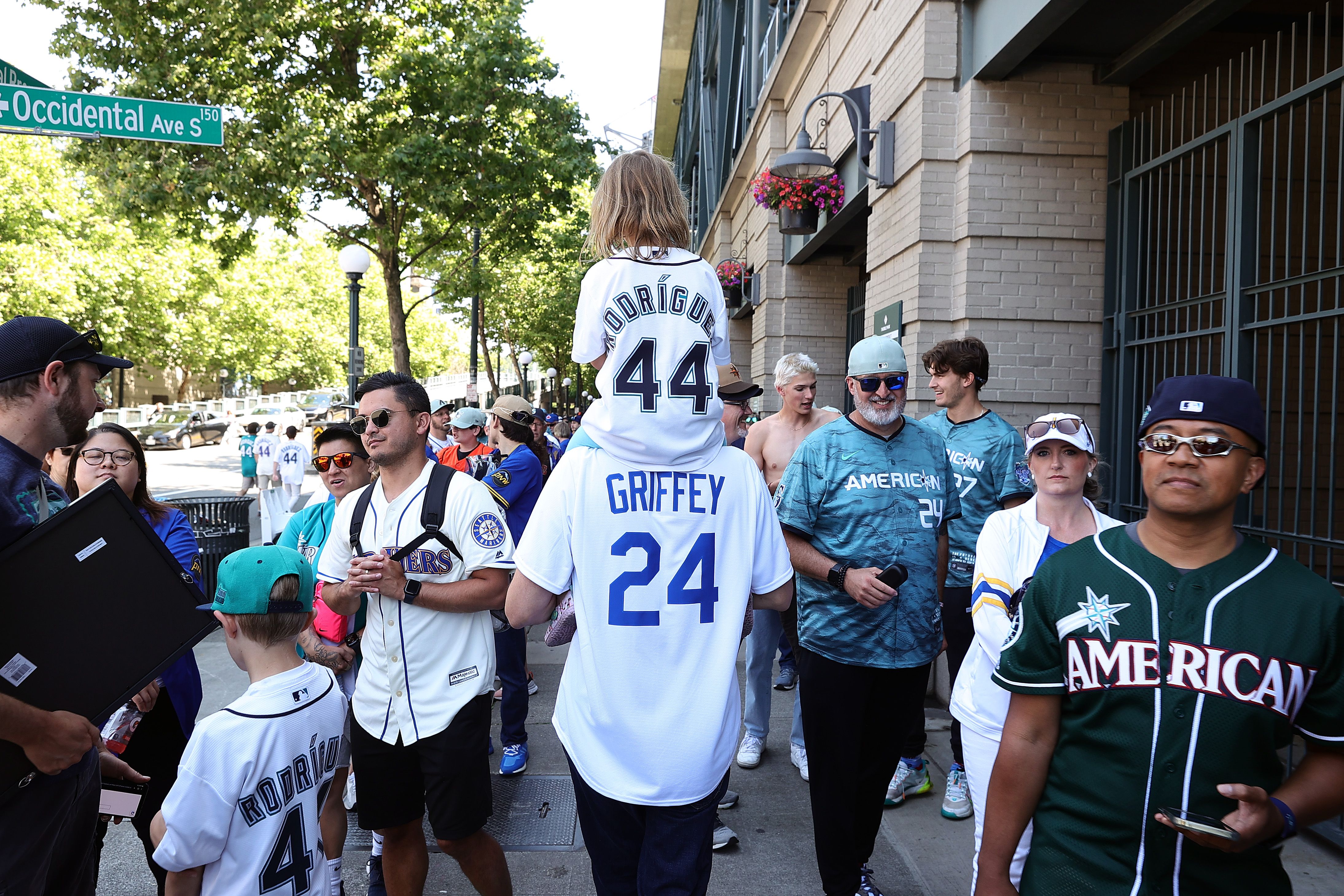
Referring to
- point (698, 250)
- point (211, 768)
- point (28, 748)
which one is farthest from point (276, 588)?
point (698, 250)

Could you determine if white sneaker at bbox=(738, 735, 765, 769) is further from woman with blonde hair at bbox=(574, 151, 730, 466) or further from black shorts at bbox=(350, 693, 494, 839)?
woman with blonde hair at bbox=(574, 151, 730, 466)

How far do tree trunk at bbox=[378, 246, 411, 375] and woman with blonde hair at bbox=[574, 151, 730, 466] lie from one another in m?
16.7

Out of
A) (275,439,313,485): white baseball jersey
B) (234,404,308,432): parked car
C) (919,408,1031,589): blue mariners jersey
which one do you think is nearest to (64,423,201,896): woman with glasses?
(919,408,1031,589): blue mariners jersey

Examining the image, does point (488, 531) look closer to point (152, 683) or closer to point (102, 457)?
point (152, 683)

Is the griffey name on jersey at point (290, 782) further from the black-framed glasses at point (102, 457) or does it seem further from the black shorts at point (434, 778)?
the black-framed glasses at point (102, 457)

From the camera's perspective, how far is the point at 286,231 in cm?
1808

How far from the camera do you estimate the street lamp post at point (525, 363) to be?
41031mm

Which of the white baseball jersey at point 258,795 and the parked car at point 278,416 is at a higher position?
the parked car at point 278,416

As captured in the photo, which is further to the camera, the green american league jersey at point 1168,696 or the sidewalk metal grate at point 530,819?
the sidewalk metal grate at point 530,819

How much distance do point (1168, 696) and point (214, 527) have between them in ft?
26.5

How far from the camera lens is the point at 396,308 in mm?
18594

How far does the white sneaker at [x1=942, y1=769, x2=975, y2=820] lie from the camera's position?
4398 mm

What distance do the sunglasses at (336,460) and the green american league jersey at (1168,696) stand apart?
3.33 m

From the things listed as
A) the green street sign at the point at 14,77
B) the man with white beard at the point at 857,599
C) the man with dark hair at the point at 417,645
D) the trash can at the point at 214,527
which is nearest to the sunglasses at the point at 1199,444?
the man with white beard at the point at 857,599
